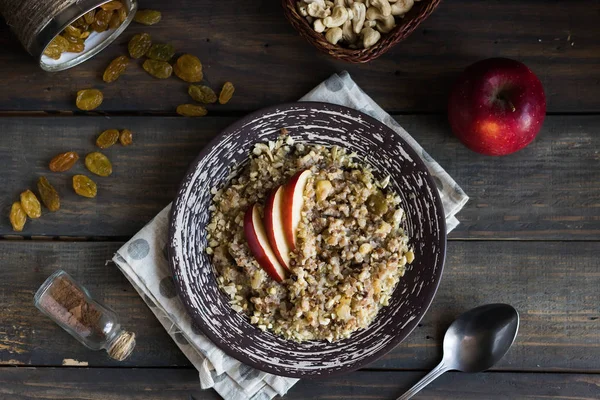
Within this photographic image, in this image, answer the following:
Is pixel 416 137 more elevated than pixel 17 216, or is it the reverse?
pixel 17 216

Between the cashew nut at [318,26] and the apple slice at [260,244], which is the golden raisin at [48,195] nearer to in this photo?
the apple slice at [260,244]

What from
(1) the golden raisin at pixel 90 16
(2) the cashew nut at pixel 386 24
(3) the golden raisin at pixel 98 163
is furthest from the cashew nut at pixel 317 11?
(3) the golden raisin at pixel 98 163

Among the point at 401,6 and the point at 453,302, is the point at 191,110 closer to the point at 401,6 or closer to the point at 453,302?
the point at 401,6

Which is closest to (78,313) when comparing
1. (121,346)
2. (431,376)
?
(121,346)

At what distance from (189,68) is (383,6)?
462 mm

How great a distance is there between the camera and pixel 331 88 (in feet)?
4.78

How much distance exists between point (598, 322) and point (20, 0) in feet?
4.73

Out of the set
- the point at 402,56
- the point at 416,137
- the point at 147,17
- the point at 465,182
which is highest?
the point at 147,17

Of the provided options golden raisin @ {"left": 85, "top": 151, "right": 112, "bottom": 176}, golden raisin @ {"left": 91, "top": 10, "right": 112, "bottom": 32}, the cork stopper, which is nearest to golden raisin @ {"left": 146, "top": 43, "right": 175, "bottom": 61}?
golden raisin @ {"left": 91, "top": 10, "right": 112, "bottom": 32}

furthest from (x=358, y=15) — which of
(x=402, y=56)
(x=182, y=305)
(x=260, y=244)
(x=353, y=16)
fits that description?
(x=182, y=305)

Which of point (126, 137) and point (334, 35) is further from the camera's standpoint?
point (126, 137)

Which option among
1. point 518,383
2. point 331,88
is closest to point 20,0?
point 331,88

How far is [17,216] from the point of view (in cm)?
148

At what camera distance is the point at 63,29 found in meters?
1.33
